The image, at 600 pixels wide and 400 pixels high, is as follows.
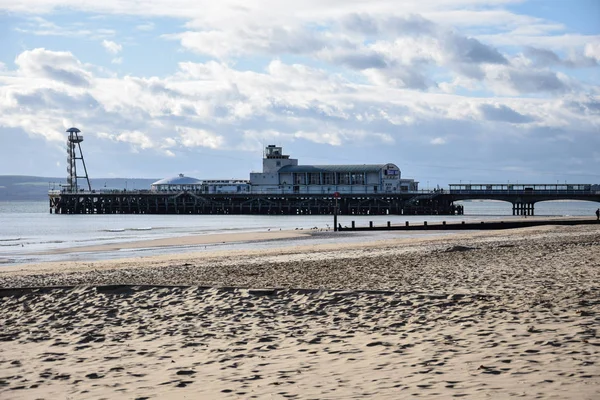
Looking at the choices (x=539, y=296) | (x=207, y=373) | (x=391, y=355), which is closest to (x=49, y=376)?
(x=207, y=373)

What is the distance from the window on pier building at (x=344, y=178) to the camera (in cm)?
11975

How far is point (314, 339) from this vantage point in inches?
397

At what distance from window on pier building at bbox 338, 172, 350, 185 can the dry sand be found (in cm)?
10346

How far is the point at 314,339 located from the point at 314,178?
111 metres

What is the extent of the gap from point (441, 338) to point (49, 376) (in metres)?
4.60

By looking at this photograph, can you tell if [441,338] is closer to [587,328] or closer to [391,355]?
[391,355]

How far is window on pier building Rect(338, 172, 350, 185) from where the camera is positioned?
119750 millimetres

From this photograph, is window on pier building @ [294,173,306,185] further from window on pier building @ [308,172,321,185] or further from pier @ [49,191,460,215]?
pier @ [49,191,460,215]

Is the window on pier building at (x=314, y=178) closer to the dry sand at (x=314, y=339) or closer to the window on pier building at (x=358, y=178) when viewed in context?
the window on pier building at (x=358, y=178)

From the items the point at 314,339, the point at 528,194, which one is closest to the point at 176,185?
the point at 528,194

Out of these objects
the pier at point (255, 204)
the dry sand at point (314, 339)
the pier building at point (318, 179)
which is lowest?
the dry sand at point (314, 339)

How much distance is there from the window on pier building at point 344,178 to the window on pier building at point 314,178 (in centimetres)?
323

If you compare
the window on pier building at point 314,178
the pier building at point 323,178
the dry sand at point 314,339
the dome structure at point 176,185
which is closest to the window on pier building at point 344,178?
the pier building at point 323,178

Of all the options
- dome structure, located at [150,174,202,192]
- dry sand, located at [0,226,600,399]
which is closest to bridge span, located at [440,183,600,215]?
dome structure, located at [150,174,202,192]
